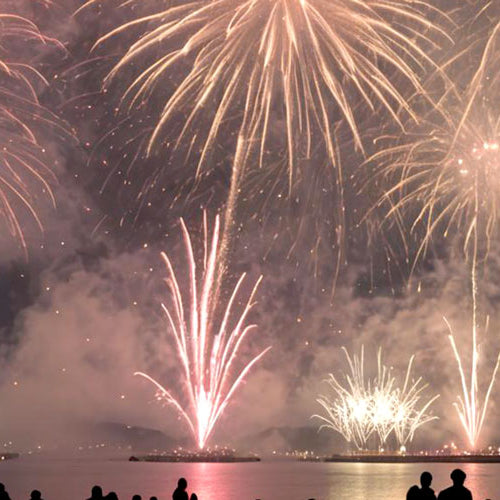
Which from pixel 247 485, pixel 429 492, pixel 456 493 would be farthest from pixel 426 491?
pixel 247 485

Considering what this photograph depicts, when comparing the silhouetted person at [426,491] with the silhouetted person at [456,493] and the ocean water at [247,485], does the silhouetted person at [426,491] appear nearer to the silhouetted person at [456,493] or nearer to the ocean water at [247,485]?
the silhouetted person at [456,493]

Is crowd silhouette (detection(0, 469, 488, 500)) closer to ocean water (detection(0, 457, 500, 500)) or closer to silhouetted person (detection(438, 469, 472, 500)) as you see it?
silhouetted person (detection(438, 469, 472, 500))

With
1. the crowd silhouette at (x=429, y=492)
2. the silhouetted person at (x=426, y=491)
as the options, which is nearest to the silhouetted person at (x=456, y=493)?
the crowd silhouette at (x=429, y=492)

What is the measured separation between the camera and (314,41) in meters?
35.3

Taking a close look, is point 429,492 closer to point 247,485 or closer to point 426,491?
point 426,491

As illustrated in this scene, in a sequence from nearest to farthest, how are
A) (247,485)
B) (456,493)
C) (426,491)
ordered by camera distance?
(456,493), (426,491), (247,485)

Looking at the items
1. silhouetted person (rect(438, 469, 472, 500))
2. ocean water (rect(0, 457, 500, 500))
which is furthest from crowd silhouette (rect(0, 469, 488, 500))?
ocean water (rect(0, 457, 500, 500))

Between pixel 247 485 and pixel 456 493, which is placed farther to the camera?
pixel 247 485

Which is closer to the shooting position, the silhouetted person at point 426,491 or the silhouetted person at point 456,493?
the silhouetted person at point 456,493

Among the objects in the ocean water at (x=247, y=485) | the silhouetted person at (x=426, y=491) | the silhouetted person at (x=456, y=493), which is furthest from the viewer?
the ocean water at (x=247, y=485)

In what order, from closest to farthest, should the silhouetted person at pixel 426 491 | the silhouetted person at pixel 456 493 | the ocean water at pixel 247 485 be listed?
the silhouetted person at pixel 456 493 → the silhouetted person at pixel 426 491 → the ocean water at pixel 247 485

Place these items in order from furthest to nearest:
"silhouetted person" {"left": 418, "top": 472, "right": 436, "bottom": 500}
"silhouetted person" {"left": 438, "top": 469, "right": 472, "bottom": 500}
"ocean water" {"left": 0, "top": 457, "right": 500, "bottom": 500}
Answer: "ocean water" {"left": 0, "top": 457, "right": 500, "bottom": 500} < "silhouetted person" {"left": 418, "top": 472, "right": 436, "bottom": 500} < "silhouetted person" {"left": 438, "top": 469, "right": 472, "bottom": 500}

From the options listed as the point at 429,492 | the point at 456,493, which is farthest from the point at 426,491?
the point at 456,493

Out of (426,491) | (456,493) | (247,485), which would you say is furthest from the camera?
(247,485)
